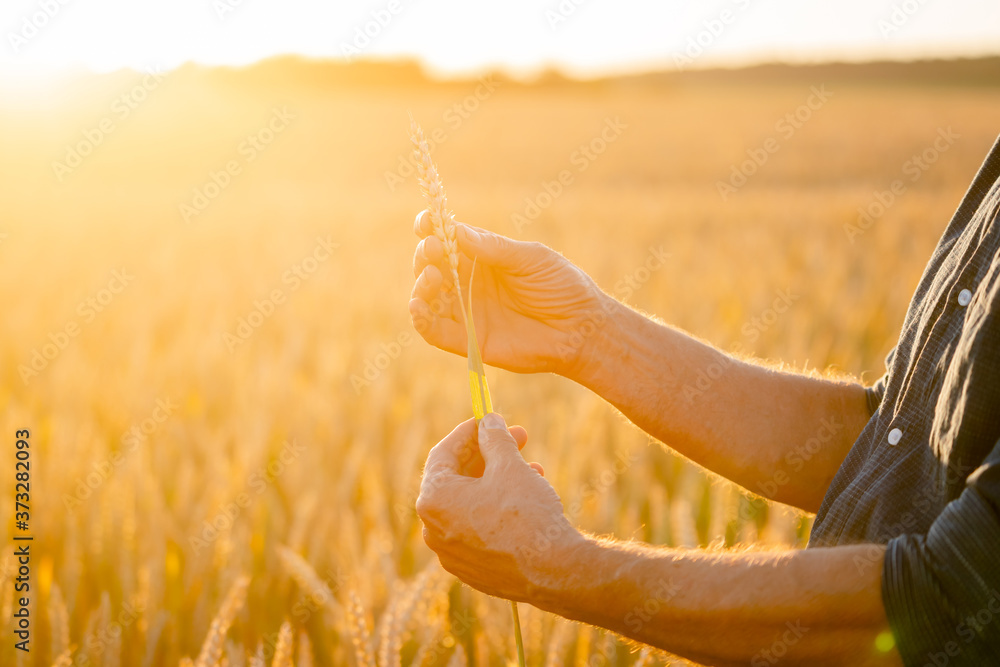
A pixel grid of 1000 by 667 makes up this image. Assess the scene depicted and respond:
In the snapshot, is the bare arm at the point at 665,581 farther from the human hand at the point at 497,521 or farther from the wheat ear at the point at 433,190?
the wheat ear at the point at 433,190

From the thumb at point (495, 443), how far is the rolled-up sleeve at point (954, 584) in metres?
0.44

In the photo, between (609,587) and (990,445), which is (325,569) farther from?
(990,445)

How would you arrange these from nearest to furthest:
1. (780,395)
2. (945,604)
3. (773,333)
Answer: (945,604), (780,395), (773,333)

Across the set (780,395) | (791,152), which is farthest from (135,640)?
(791,152)

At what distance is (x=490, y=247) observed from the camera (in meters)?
1.31

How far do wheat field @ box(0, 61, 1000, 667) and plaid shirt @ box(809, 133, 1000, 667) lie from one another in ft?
1.31

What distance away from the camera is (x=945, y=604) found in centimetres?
83

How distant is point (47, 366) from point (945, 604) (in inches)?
136

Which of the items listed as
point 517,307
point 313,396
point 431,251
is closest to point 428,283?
point 431,251

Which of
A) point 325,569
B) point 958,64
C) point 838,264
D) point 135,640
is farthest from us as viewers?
point 958,64

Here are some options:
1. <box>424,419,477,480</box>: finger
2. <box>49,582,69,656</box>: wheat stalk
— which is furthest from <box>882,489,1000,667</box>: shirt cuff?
<box>49,582,69,656</box>: wheat stalk

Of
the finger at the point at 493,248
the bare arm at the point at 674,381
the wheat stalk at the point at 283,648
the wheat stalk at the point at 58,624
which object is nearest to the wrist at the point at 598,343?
the bare arm at the point at 674,381

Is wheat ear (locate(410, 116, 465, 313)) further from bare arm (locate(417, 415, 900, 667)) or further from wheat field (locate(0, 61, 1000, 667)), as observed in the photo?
wheat field (locate(0, 61, 1000, 667))

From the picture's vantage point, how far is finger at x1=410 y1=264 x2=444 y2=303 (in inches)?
50.7
